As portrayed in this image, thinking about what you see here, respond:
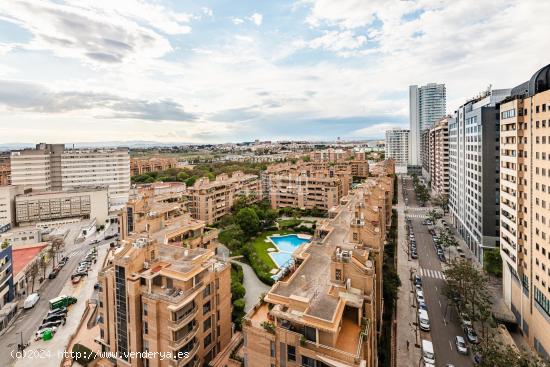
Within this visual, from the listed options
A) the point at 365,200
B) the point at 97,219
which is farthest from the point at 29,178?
the point at 365,200

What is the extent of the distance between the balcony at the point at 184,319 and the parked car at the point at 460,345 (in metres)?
20.2

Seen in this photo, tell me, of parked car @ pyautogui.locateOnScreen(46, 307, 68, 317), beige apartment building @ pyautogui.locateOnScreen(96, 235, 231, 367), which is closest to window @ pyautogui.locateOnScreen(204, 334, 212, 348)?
beige apartment building @ pyautogui.locateOnScreen(96, 235, 231, 367)

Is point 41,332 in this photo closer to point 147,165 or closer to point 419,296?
point 419,296

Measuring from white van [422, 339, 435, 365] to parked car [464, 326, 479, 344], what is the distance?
3488 mm

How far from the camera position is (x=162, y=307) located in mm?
18594

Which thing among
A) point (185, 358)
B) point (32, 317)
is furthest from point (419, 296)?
point (32, 317)

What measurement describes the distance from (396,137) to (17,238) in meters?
142

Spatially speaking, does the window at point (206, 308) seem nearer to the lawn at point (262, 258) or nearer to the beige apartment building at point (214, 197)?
the lawn at point (262, 258)

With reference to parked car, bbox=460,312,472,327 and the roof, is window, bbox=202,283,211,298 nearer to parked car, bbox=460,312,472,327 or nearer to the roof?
parked car, bbox=460,312,472,327

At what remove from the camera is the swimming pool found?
4372 centimetres

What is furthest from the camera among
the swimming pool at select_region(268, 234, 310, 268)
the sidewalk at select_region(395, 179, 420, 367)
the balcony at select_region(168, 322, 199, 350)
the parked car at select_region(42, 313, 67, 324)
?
the swimming pool at select_region(268, 234, 310, 268)

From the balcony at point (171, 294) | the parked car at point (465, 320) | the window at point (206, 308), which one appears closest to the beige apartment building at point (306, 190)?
the parked car at point (465, 320)

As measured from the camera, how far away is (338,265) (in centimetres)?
1862

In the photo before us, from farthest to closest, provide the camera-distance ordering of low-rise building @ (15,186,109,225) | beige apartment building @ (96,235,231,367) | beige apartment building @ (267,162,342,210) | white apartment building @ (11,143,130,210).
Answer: white apartment building @ (11,143,130,210)
beige apartment building @ (267,162,342,210)
low-rise building @ (15,186,109,225)
beige apartment building @ (96,235,231,367)
